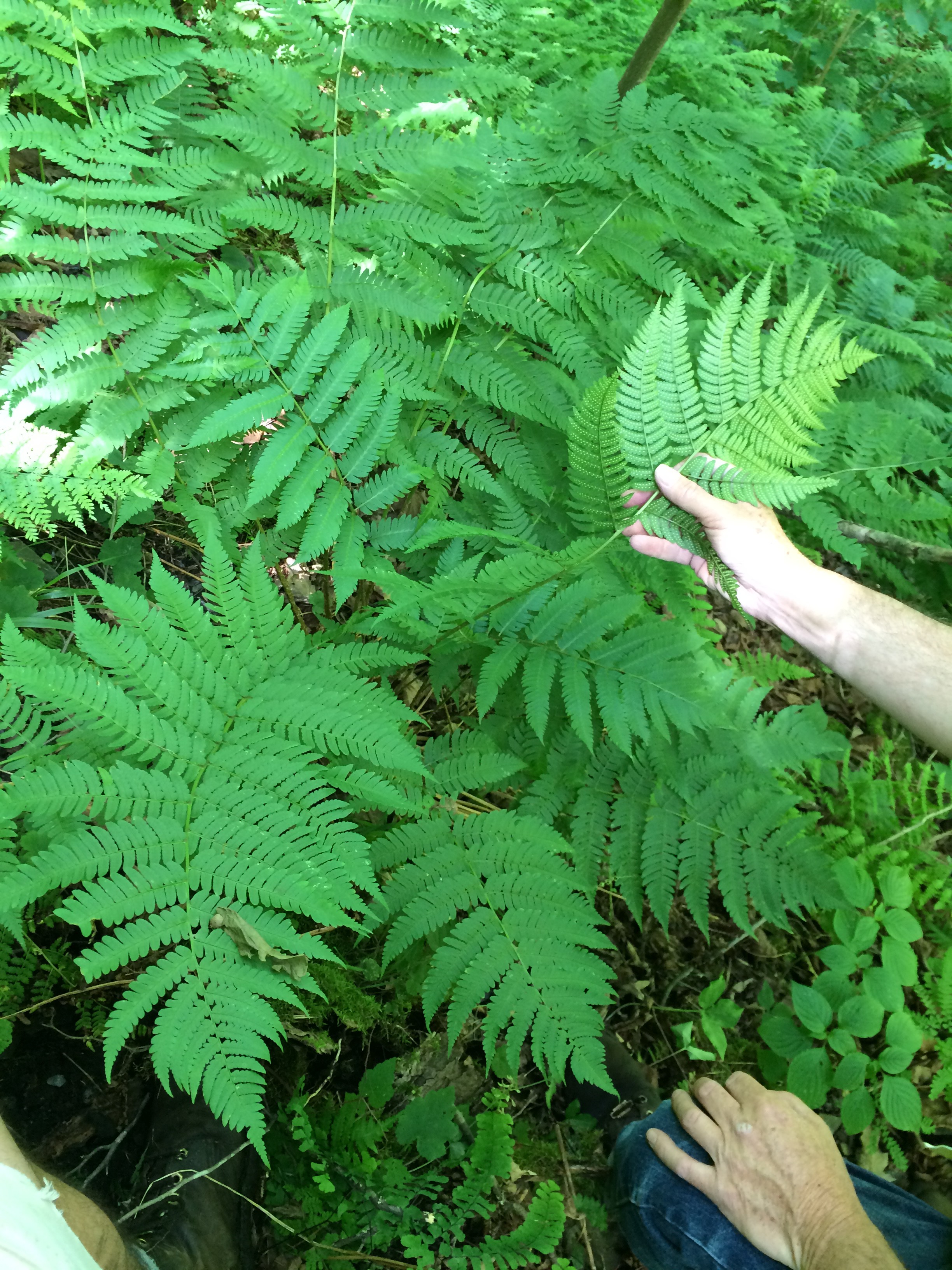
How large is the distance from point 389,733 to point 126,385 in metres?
1.39

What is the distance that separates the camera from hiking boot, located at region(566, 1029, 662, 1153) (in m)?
2.64

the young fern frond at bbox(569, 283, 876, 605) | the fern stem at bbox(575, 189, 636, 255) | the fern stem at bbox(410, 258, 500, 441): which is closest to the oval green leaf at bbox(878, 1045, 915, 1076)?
the young fern frond at bbox(569, 283, 876, 605)

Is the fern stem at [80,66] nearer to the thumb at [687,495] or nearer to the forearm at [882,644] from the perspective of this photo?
the thumb at [687,495]

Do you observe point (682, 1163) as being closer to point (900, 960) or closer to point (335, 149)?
point (900, 960)

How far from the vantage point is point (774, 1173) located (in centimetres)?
231

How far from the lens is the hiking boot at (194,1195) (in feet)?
5.57

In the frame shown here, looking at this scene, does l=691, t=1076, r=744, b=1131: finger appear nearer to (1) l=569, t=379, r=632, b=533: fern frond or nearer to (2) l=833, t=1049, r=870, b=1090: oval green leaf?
(2) l=833, t=1049, r=870, b=1090: oval green leaf

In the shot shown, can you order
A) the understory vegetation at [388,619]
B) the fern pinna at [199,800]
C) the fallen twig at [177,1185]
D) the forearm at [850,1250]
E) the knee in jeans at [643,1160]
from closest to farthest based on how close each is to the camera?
the fern pinna at [199,800] < the understory vegetation at [388,619] < the fallen twig at [177,1185] < the forearm at [850,1250] < the knee in jeans at [643,1160]

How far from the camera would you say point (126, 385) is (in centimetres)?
225

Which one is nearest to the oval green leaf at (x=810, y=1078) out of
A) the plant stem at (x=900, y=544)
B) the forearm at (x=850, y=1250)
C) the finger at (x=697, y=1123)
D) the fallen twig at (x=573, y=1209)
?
the finger at (x=697, y=1123)

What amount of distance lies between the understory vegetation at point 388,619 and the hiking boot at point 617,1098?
127mm

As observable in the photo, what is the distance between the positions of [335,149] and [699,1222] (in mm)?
3405

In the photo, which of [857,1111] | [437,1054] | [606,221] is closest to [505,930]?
[437,1054]

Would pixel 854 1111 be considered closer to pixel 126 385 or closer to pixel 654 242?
pixel 654 242
